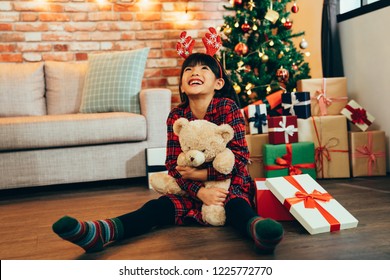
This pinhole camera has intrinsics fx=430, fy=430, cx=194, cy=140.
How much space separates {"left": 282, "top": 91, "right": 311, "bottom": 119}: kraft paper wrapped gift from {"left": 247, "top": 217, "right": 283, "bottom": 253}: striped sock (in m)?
1.37

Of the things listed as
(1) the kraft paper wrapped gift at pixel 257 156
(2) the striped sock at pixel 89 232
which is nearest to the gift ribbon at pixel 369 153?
(1) the kraft paper wrapped gift at pixel 257 156

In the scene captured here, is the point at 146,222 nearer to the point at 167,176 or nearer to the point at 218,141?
the point at 167,176

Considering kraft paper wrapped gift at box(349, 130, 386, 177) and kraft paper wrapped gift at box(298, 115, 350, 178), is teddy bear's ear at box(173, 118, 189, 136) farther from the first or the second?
kraft paper wrapped gift at box(349, 130, 386, 177)

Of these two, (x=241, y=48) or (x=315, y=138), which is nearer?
(x=315, y=138)

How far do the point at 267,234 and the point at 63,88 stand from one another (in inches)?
91.8

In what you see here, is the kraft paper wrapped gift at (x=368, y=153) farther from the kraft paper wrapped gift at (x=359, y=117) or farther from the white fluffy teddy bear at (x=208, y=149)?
the white fluffy teddy bear at (x=208, y=149)

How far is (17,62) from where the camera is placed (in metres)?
3.41

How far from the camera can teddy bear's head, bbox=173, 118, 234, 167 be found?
1495 mm

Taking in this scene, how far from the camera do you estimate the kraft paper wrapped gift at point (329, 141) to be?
2.46 metres

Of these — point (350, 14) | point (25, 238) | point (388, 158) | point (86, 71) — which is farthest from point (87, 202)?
point (350, 14)

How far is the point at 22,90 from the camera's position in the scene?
9.73 feet

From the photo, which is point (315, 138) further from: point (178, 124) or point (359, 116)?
point (178, 124)

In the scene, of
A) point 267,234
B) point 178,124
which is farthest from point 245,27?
point 267,234

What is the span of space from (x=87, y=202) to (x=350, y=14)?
6.75 feet
